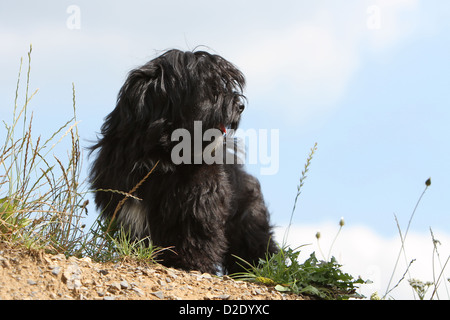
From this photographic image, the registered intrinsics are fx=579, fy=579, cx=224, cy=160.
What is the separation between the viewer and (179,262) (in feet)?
14.8

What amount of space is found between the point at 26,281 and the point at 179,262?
1.29 metres

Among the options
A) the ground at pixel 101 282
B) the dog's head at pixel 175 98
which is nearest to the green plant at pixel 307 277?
the ground at pixel 101 282

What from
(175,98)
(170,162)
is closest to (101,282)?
(170,162)

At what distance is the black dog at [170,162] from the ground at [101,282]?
1.51 feet

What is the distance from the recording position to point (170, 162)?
4574mm

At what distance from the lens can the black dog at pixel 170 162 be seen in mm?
4559

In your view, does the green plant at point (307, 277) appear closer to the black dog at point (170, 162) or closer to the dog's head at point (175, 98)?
the black dog at point (170, 162)

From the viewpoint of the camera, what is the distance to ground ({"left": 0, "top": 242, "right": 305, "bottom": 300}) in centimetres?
353

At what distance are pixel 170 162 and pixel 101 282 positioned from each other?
47.2 inches

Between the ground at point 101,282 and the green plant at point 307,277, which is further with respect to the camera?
the green plant at point 307,277

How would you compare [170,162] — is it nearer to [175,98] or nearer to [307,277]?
→ [175,98]

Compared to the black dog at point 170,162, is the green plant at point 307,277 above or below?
below

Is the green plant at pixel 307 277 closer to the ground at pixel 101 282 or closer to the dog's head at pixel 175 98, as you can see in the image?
the ground at pixel 101 282
